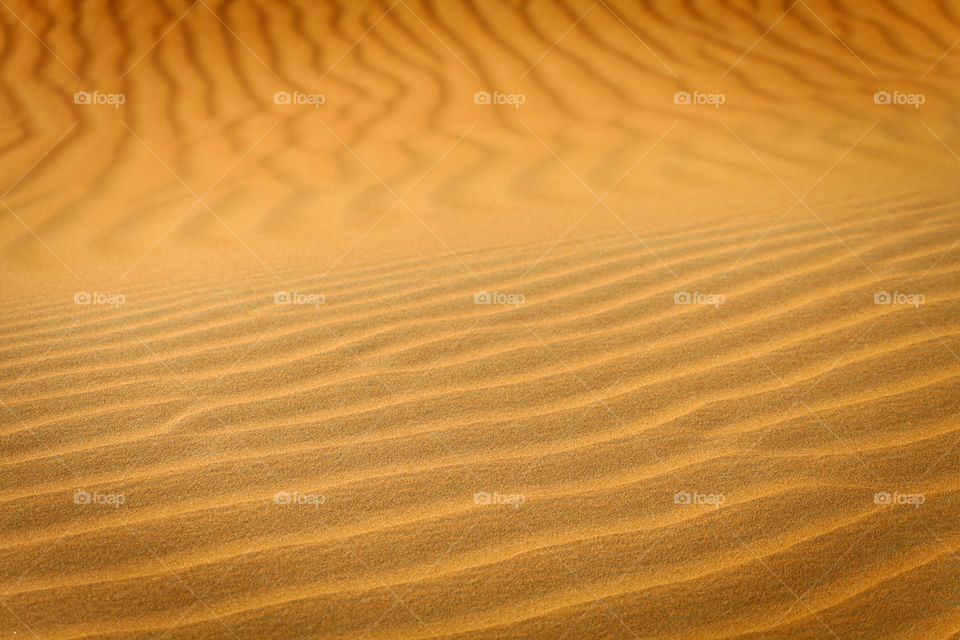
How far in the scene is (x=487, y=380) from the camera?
8.47ft

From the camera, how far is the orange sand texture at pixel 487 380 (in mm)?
1824

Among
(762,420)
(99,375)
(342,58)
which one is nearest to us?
(762,420)

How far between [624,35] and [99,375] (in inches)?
248

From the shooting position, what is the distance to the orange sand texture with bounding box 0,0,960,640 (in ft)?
5.98

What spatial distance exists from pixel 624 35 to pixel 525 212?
4.06 meters

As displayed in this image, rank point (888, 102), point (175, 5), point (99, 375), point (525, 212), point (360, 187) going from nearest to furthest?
point (99, 375) → point (525, 212) → point (360, 187) → point (888, 102) → point (175, 5)

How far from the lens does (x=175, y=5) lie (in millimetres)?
8016

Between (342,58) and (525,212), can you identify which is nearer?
(525,212)

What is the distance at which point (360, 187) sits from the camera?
4.92m

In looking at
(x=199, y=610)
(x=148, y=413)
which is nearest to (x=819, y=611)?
(x=199, y=610)

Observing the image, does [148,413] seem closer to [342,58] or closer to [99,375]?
[99,375]

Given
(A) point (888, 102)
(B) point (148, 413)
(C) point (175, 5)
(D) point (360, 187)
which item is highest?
(C) point (175, 5)

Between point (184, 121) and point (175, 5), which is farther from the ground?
point (175, 5)

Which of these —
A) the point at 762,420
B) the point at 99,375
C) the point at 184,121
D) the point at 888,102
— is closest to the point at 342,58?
the point at 184,121
